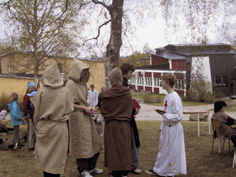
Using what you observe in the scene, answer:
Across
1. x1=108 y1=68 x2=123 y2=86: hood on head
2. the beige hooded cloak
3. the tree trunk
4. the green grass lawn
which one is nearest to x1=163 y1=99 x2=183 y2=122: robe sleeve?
x1=108 y1=68 x2=123 y2=86: hood on head

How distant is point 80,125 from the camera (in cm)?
496

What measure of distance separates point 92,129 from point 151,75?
50819 millimetres

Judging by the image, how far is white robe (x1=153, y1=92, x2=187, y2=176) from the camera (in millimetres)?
5211

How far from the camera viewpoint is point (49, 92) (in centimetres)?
422

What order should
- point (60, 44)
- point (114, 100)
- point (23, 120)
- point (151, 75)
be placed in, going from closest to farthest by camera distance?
point (114, 100) → point (23, 120) → point (60, 44) → point (151, 75)

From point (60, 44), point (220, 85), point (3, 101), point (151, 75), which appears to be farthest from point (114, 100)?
point (151, 75)

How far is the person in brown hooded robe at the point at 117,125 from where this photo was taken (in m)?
4.91

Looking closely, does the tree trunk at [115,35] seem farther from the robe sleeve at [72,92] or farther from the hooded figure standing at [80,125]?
the robe sleeve at [72,92]

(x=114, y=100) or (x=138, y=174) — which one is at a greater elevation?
(x=114, y=100)

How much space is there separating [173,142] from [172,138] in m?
0.07

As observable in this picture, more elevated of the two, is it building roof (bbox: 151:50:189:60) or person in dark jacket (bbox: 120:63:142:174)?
building roof (bbox: 151:50:189:60)

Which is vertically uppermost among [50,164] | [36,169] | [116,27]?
[116,27]

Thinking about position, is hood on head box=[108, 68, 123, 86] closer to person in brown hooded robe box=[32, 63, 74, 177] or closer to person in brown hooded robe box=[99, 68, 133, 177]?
person in brown hooded robe box=[99, 68, 133, 177]

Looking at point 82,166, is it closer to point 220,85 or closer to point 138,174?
point 138,174
